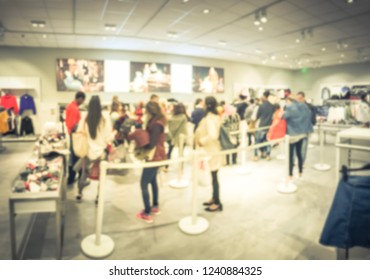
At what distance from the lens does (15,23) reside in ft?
18.5

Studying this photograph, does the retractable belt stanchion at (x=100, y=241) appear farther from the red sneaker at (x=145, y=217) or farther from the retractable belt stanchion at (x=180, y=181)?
the retractable belt stanchion at (x=180, y=181)

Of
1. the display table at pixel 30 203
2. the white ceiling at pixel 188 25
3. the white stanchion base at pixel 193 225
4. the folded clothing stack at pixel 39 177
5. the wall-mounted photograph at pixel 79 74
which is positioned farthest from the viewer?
the wall-mounted photograph at pixel 79 74

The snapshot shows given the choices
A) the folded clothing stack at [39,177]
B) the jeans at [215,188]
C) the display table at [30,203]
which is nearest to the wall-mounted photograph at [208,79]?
the jeans at [215,188]

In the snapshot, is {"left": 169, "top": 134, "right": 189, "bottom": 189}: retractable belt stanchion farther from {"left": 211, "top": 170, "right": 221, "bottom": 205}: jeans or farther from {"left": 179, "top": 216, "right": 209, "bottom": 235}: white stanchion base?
{"left": 179, "top": 216, "right": 209, "bottom": 235}: white stanchion base

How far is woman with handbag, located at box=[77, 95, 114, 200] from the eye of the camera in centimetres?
296

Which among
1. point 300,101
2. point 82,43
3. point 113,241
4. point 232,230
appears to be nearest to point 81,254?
point 113,241

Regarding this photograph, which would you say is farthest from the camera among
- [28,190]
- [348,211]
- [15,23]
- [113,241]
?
[15,23]

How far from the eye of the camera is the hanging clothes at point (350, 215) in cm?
136

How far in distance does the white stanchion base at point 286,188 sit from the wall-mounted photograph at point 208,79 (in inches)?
281

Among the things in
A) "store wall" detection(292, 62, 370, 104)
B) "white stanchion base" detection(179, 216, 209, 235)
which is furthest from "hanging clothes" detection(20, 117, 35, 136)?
"store wall" detection(292, 62, 370, 104)

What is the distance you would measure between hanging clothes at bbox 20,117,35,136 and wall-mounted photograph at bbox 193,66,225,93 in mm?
6098

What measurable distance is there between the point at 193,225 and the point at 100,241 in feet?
3.05
